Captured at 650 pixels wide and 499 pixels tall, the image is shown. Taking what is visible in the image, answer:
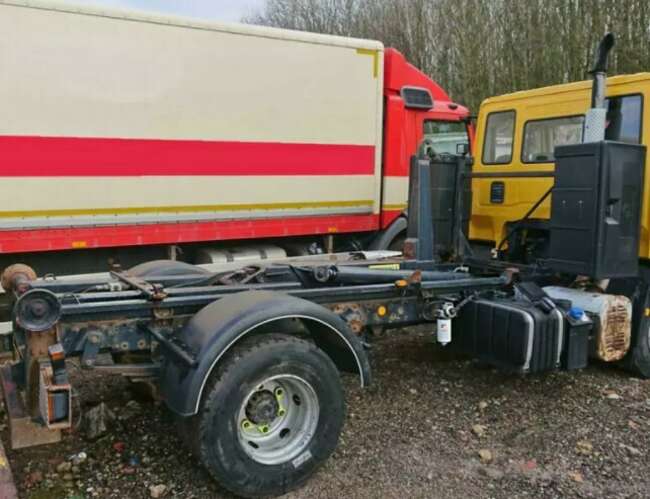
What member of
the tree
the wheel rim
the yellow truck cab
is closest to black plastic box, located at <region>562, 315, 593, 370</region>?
the yellow truck cab

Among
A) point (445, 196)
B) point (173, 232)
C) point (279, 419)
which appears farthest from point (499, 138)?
point (279, 419)

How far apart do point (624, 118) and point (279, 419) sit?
12.0 feet

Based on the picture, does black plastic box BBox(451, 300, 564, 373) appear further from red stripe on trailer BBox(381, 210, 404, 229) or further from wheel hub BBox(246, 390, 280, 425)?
red stripe on trailer BBox(381, 210, 404, 229)

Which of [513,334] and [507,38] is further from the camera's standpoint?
[507,38]

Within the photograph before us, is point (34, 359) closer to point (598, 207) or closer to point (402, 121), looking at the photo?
point (598, 207)

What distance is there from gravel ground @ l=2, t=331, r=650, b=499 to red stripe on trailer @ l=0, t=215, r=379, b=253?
191 cm

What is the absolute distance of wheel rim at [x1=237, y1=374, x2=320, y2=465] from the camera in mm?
3443

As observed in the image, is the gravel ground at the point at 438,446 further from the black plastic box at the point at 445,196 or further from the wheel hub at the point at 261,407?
the black plastic box at the point at 445,196

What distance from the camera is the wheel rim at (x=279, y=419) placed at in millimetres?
3443

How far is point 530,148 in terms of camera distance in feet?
19.6

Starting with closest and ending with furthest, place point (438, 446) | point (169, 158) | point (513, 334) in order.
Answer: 1. point (438, 446)
2. point (513, 334)
3. point (169, 158)

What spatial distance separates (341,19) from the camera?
24.0 m

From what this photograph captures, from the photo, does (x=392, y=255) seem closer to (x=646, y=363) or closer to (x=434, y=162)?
(x=434, y=162)

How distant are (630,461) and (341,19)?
882 inches
